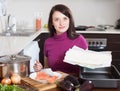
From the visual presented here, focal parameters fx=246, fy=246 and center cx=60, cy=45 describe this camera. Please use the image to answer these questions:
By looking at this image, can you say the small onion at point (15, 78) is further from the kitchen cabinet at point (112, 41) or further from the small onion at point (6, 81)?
the kitchen cabinet at point (112, 41)

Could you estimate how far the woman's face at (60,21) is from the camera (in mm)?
1965

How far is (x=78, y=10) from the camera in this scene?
13.5 ft

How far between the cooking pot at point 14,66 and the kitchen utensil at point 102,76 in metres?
0.36

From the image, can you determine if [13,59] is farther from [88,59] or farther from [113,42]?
[113,42]

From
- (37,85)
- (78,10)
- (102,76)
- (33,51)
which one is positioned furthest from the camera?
(78,10)

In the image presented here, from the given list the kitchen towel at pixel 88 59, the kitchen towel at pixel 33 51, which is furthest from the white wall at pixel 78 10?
the kitchen towel at pixel 88 59

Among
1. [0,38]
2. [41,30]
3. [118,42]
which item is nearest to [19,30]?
[41,30]

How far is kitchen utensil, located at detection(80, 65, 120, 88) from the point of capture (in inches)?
56.4

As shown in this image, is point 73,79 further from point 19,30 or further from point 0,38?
point 19,30

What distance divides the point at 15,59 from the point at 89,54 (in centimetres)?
50

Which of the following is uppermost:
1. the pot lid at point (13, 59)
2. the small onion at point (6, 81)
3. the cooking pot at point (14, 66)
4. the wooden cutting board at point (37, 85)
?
the pot lid at point (13, 59)

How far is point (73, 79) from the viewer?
141 centimetres

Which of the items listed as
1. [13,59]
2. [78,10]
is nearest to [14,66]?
[13,59]

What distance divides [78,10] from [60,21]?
7.24ft
